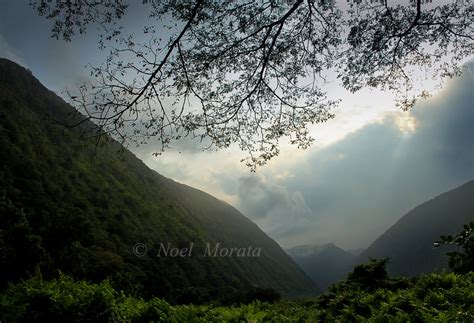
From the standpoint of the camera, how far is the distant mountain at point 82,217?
39.4 metres

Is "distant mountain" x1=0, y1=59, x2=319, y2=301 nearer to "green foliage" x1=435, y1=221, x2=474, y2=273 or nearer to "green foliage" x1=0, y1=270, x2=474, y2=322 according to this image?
"green foliage" x1=0, y1=270, x2=474, y2=322

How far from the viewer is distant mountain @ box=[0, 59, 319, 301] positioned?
39438 mm

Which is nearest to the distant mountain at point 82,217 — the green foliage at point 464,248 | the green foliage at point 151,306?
the green foliage at point 151,306

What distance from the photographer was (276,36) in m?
7.13

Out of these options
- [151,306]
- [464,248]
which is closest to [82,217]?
[151,306]

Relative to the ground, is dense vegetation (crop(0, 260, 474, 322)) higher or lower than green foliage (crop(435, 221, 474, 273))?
lower

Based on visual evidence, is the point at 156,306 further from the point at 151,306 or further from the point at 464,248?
the point at 464,248

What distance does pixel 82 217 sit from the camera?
1981 inches

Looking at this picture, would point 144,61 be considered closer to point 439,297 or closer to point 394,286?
point 439,297

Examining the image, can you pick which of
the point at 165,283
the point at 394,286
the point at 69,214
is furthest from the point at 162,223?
the point at 394,286

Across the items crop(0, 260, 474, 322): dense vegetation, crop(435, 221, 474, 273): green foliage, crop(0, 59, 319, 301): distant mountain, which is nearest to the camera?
crop(435, 221, 474, 273): green foliage

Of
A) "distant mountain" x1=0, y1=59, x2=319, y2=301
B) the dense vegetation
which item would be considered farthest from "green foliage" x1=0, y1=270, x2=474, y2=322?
"distant mountain" x1=0, y1=59, x2=319, y2=301

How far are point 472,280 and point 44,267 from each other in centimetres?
4120

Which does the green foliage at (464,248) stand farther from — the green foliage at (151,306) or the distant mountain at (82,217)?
the distant mountain at (82,217)
